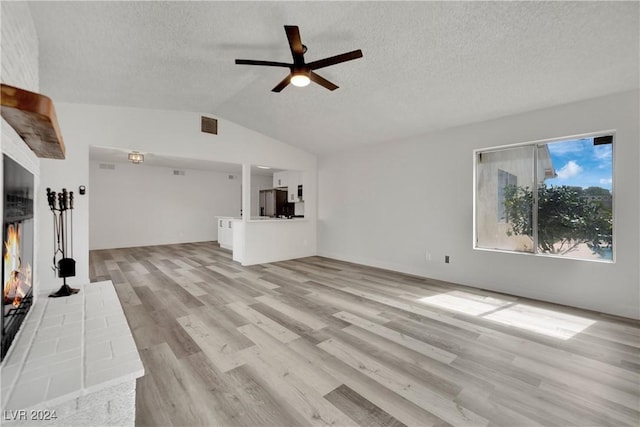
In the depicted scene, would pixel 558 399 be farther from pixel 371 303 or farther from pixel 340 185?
pixel 340 185

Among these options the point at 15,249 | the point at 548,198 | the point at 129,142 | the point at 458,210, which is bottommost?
the point at 15,249

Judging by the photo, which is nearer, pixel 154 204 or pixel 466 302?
pixel 466 302

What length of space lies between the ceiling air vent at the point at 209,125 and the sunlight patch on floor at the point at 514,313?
4.75 meters

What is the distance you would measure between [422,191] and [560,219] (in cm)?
195

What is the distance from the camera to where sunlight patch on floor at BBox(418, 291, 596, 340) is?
2.82 metres

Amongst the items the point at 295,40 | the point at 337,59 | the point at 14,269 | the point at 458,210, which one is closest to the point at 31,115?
the point at 14,269

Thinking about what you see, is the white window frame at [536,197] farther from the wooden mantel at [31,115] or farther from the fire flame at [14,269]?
the fire flame at [14,269]

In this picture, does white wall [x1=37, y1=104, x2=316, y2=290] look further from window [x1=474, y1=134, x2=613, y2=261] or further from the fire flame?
window [x1=474, y1=134, x2=613, y2=261]

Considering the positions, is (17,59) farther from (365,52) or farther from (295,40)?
(365,52)

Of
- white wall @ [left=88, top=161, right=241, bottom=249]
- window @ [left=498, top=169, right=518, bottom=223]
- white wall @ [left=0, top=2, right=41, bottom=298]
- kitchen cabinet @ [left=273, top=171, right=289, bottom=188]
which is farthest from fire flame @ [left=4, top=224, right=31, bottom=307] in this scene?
white wall @ [left=88, top=161, right=241, bottom=249]

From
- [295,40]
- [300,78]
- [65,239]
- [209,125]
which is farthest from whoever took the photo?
[209,125]

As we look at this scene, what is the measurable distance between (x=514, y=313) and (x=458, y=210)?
1.77m

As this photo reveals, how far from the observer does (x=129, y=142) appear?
14.5ft

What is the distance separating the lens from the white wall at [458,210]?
10.4 feet
